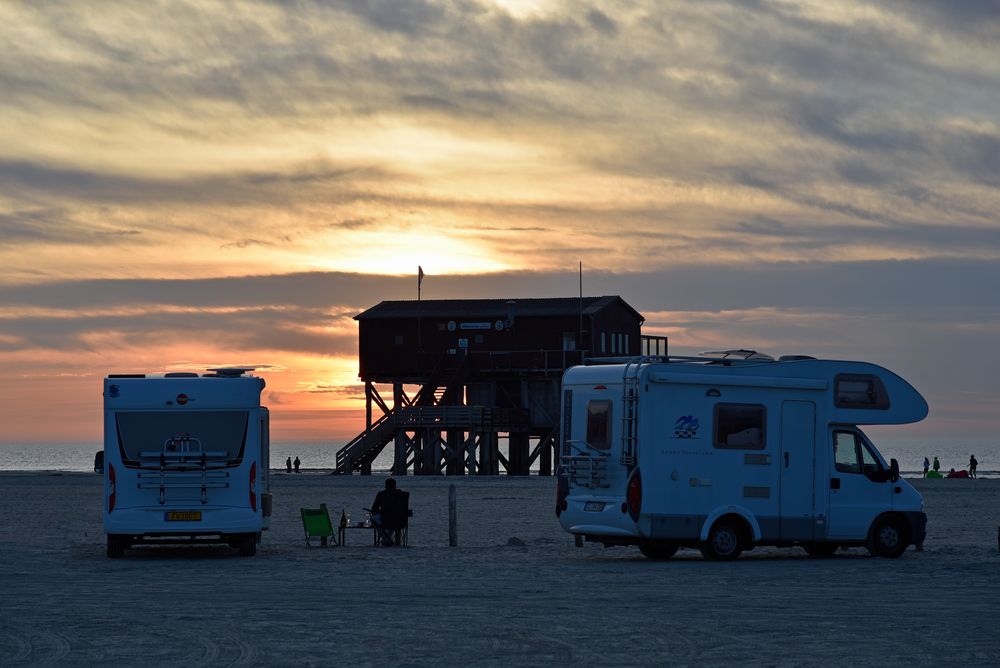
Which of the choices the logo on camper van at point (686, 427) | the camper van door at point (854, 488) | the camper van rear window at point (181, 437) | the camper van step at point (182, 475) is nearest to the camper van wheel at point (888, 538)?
the camper van door at point (854, 488)

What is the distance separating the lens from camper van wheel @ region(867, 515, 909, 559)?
23.1 m

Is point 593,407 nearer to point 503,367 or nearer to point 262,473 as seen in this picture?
point 262,473

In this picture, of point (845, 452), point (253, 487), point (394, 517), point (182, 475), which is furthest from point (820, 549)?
point (182, 475)

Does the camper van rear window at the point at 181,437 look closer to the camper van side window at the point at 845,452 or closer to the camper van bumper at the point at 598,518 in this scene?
the camper van bumper at the point at 598,518

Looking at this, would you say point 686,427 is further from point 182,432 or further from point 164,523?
point 164,523

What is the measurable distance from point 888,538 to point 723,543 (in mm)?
2911

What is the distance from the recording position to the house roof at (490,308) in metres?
73.7

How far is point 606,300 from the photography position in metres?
75.3

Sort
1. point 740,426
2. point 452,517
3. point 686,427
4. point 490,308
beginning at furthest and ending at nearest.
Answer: point 490,308 < point 452,517 < point 740,426 < point 686,427

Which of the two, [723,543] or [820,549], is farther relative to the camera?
[820,549]

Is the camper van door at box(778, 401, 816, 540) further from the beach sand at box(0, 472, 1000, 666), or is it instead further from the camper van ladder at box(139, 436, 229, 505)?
the camper van ladder at box(139, 436, 229, 505)

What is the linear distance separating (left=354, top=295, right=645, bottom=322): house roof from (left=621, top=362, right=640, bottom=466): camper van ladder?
51.1 meters

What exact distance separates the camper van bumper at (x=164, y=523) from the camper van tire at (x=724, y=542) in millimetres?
6833

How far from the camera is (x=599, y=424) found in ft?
72.4
